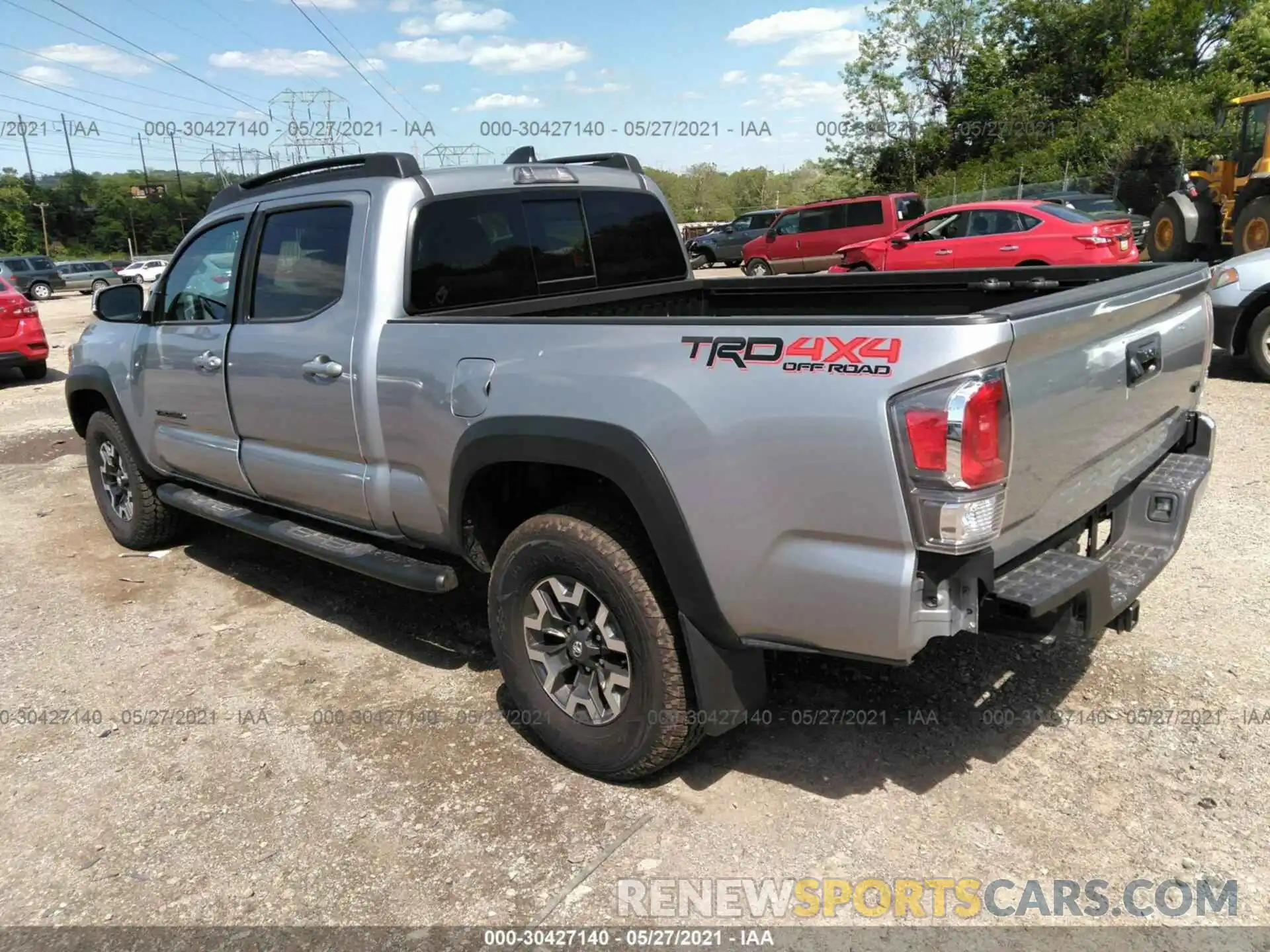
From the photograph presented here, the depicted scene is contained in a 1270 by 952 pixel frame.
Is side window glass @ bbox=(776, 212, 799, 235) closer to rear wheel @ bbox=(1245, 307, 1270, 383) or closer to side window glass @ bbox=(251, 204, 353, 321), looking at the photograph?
rear wheel @ bbox=(1245, 307, 1270, 383)

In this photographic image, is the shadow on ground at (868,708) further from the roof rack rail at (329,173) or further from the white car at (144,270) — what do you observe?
the white car at (144,270)

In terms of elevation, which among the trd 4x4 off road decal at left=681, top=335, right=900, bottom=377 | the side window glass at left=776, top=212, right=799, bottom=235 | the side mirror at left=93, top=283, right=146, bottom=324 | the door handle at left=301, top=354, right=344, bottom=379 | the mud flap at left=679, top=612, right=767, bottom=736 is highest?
the side window glass at left=776, top=212, right=799, bottom=235

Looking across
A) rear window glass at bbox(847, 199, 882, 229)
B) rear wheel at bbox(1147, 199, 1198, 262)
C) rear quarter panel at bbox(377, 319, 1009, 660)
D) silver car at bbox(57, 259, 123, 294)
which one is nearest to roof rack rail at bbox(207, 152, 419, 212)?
rear quarter panel at bbox(377, 319, 1009, 660)

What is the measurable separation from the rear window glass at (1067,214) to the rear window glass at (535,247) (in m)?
11.2

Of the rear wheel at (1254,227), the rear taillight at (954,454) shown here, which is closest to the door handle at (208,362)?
the rear taillight at (954,454)

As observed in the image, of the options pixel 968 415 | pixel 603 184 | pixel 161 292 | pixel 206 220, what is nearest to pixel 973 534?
pixel 968 415

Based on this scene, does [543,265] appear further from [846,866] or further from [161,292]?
[846,866]

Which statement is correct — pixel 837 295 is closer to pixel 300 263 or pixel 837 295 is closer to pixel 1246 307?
pixel 300 263

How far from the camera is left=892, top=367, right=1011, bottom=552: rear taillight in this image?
7.09 feet

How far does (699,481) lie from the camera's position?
2537 millimetres

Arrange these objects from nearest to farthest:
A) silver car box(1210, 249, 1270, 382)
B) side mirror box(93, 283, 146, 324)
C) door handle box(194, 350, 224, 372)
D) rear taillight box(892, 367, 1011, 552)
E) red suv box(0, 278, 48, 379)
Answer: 1. rear taillight box(892, 367, 1011, 552)
2. door handle box(194, 350, 224, 372)
3. side mirror box(93, 283, 146, 324)
4. silver car box(1210, 249, 1270, 382)
5. red suv box(0, 278, 48, 379)

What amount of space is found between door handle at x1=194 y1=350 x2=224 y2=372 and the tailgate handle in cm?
376

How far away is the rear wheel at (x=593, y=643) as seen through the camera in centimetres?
279

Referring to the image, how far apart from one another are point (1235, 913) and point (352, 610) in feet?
12.6
